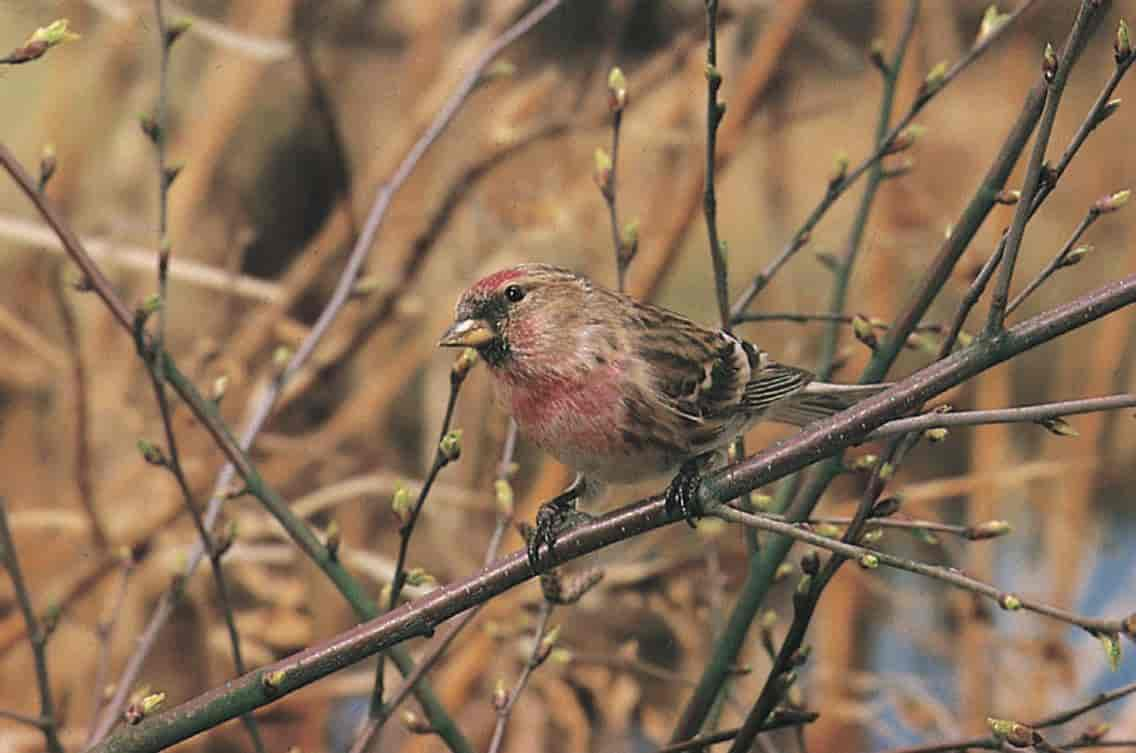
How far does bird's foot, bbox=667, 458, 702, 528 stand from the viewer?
823mm

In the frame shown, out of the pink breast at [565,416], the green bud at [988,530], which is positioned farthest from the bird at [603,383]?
the green bud at [988,530]

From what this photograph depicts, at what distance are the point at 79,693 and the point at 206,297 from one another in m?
0.62

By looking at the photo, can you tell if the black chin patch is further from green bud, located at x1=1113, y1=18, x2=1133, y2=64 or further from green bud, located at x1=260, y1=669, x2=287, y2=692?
green bud, located at x1=1113, y1=18, x2=1133, y2=64

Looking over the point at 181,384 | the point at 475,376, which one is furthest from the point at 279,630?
the point at 181,384

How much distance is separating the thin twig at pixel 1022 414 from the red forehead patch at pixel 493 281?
0.30 metres

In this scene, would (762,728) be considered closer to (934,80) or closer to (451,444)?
(451,444)

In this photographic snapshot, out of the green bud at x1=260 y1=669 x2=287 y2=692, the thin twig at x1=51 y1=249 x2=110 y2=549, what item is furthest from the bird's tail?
the thin twig at x1=51 y1=249 x2=110 y2=549

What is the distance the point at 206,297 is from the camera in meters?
2.24

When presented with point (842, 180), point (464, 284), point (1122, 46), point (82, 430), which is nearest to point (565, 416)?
point (842, 180)

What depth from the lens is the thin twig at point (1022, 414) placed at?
0.65 meters

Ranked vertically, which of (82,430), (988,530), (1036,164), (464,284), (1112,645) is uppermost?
(464,284)

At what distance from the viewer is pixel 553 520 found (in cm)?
99

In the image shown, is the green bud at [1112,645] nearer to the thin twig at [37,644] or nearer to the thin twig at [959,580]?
the thin twig at [959,580]

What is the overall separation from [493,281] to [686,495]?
0.19m
